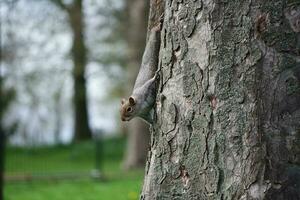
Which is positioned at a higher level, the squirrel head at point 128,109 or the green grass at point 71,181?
the squirrel head at point 128,109

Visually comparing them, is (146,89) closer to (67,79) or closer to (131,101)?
(131,101)

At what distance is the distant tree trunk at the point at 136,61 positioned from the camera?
50.5 feet

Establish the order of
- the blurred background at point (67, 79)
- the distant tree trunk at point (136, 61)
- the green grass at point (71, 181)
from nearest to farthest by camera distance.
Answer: the green grass at point (71, 181) < the blurred background at point (67, 79) < the distant tree trunk at point (136, 61)

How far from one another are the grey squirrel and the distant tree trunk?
39.7 ft

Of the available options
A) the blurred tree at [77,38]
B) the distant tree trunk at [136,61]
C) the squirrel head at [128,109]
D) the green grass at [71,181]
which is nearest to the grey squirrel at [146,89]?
the squirrel head at [128,109]

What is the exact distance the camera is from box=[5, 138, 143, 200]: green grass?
32.6 feet

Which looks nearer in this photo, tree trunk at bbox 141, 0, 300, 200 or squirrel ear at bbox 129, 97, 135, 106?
tree trunk at bbox 141, 0, 300, 200

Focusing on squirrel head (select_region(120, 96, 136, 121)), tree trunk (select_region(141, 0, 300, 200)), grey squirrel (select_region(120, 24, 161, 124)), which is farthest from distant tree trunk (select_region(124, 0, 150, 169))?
tree trunk (select_region(141, 0, 300, 200))

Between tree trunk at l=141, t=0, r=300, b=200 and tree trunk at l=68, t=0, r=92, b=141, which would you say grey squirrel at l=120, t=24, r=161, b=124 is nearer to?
tree trunk at l=141, t=0, r=300, b=200

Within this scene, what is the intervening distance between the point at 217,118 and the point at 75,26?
15.1 meters

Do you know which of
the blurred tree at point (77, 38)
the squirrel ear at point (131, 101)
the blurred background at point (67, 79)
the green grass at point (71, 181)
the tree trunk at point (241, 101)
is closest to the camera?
the tree trunk at point (241, 101)

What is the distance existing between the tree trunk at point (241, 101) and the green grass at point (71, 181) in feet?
19.7

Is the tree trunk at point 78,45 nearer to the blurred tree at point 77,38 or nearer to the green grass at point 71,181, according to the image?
the blurred tree at point 77,38

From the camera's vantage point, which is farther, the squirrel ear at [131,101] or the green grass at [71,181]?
the green grass at [71,181]
